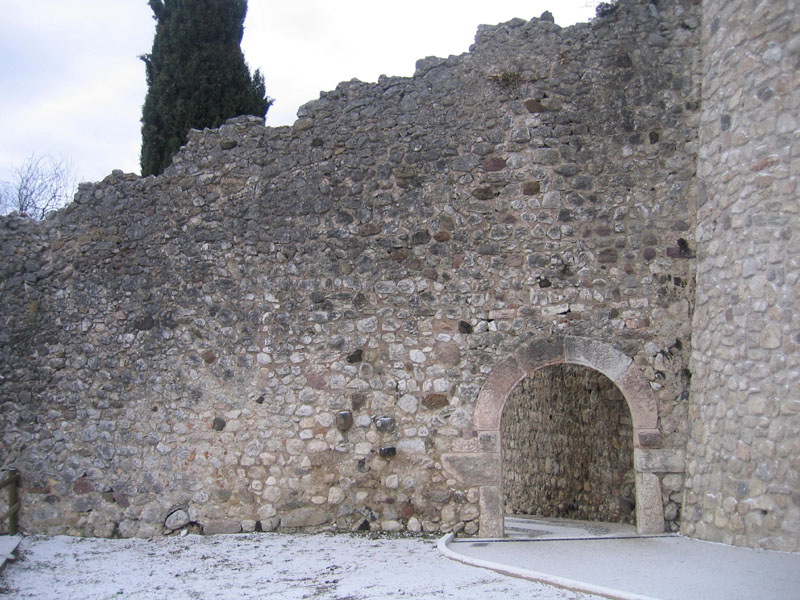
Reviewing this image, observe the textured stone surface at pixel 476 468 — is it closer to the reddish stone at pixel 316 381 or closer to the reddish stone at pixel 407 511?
the reddish stone at pixel 407 511

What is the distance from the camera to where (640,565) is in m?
4.95

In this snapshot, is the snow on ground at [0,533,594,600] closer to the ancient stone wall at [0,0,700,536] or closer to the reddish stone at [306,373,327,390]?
the ancient stone wall at [0,0,700,536]

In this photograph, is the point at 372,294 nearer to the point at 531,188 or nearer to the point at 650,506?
the point at 531,188

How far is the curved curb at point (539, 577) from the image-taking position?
4203 mm

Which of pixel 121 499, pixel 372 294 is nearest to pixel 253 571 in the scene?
pixel 121 499

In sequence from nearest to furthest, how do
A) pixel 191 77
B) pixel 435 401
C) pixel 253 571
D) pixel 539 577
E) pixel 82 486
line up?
1. pixel 539 577
2. pixel 253 571
3. pixel 435 401
4. pixel 82 486
5. pixel 191 77

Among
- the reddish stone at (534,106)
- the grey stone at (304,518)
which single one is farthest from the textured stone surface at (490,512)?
the reddish stone at (534,106)

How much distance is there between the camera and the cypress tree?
1109 centimetres

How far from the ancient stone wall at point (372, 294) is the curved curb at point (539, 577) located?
0.77 meters

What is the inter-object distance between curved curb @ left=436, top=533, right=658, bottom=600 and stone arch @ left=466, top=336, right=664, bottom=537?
628mm

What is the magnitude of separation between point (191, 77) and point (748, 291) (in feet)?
27.6

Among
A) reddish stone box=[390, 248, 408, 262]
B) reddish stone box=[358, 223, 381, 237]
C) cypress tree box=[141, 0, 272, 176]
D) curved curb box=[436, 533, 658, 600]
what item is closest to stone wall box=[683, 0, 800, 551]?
curved curb box=[436, 533, 658, 600]

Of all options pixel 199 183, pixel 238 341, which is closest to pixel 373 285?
pixel 238 341

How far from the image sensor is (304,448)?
263 inches
